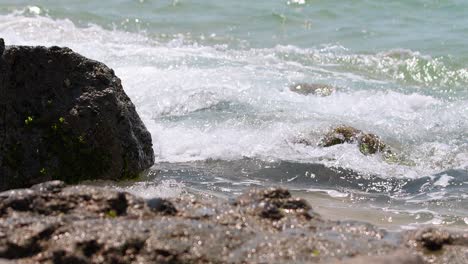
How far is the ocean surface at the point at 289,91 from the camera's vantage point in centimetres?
729

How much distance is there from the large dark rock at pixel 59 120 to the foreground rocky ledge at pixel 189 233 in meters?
2.47

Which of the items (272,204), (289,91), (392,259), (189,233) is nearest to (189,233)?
(189,233)

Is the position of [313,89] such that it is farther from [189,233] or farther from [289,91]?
[189,233]

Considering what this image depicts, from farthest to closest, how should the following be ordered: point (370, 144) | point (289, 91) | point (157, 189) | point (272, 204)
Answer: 1. point (289, 91)
2. point (370, 144)
3. point (157, 189)
4. point (272, 204)

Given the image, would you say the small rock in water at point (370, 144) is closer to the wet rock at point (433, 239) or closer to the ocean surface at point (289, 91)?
the ocean surface at point (289, 91)

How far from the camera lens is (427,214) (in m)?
6.55

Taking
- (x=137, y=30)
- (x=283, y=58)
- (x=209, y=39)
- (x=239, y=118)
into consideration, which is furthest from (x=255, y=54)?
(x=239, y=118)

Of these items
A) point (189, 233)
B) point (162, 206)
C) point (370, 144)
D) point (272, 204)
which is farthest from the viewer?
point (370, 144)

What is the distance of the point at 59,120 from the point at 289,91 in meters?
6.15

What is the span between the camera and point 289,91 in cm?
1216

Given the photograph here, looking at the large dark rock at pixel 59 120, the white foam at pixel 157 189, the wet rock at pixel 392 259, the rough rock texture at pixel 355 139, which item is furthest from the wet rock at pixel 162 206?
the rough rock texture at pixel 355 139

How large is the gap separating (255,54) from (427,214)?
29.8 ft

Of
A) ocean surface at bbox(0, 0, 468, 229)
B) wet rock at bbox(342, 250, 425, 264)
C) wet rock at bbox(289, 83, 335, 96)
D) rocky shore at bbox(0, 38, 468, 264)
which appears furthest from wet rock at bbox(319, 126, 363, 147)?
wet rock at bbox(342, 250, 425, 264)

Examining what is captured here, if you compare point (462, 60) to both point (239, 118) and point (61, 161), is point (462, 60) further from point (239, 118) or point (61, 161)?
point (61, 161)
